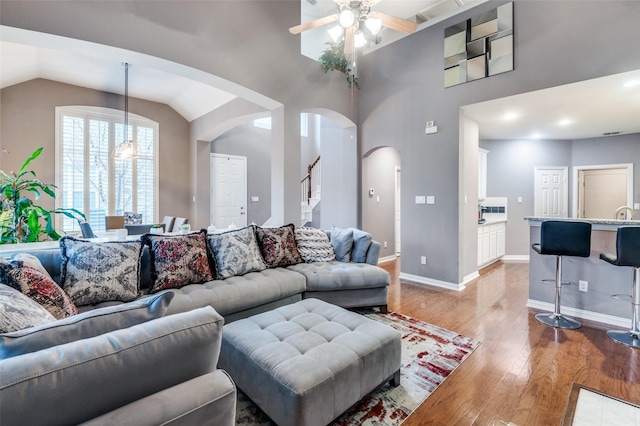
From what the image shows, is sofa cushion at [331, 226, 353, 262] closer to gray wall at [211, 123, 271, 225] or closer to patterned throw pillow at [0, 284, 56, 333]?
patterned throw pillow at [0, 284, 56, 333]

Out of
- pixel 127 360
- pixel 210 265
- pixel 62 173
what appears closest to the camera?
pixel 127 360

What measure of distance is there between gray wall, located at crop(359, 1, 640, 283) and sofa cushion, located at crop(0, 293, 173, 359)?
13.3 feet

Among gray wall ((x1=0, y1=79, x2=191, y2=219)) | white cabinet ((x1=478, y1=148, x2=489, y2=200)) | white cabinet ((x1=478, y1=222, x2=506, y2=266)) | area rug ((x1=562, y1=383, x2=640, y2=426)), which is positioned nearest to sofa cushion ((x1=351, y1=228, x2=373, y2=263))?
area rug ((x1=562, y1=383, x2=640, y2=426))

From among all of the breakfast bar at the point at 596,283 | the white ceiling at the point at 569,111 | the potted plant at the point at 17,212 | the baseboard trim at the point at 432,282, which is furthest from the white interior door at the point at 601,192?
the potted plant at the point at 17,212

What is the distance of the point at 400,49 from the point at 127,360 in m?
5.31

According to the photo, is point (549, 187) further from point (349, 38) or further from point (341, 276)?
point (341, 276)

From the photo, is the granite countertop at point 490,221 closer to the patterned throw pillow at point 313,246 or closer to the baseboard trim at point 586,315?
the baseboard trim at point 586,315

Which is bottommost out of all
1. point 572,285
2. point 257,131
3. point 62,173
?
point 572,285

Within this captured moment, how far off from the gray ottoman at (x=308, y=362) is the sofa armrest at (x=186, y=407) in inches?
21.4

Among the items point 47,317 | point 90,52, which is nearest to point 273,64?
point 90,52

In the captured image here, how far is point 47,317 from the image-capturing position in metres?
1.16

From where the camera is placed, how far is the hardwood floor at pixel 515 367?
175cm

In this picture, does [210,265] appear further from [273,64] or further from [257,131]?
[257,131]

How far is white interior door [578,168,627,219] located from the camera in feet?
20.3
